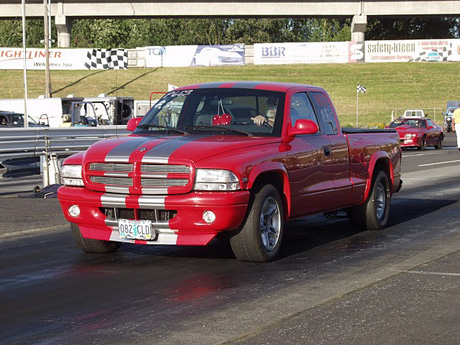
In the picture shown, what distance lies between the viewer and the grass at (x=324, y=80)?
64.1m

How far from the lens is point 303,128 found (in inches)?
337

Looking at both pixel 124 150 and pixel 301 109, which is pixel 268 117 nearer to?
pixel 301 109

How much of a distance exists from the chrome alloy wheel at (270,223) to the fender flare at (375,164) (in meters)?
2.37

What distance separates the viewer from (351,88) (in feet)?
222

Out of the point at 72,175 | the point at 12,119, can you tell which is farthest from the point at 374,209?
the point at 12,119

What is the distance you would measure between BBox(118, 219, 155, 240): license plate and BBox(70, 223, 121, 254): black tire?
0.82 m

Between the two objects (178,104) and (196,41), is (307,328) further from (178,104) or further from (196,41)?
(196,41)

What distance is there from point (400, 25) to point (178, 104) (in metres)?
96.0

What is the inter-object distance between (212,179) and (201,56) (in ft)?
200

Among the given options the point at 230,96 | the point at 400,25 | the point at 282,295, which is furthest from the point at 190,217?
the point at 400,25

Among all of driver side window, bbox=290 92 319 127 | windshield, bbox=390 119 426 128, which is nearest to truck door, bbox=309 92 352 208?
driver side window, bbox=290 92 319 127

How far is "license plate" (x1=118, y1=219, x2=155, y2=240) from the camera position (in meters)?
7.68

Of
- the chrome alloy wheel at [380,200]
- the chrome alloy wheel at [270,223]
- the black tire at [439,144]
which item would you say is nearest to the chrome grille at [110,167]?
the chrome alloy wheel at [270,223]

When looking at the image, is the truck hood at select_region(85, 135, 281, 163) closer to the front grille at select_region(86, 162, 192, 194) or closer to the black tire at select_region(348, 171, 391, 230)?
the front grille at select_region(86, 162, 192, 194)
